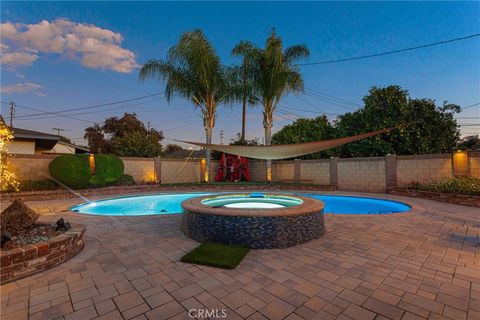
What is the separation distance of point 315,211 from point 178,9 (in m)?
10.2

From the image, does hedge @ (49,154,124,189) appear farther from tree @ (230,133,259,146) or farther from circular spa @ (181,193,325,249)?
circular spa @ (181,193,325,249)

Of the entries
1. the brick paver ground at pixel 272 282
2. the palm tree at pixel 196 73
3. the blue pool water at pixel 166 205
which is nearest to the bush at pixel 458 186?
the blue pool water at pixel 166 205

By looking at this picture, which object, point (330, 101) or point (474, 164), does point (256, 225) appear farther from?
point (330, 101)

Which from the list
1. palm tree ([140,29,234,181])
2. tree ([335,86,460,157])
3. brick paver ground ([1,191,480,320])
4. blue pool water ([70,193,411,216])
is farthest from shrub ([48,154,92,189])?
tree ([335,86,460,157])

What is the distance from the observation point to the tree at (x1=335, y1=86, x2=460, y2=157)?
475 inches

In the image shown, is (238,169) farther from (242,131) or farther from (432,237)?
Result: (432,237)

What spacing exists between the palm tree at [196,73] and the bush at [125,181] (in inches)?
190

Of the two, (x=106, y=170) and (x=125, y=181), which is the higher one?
(x=106, y=170)

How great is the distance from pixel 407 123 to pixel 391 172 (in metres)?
3.35

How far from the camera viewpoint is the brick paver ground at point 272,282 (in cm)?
210

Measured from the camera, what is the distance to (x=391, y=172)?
35.4 feet

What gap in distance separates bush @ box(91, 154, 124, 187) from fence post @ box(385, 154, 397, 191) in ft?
43.8

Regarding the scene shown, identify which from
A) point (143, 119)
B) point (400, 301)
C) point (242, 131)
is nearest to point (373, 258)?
point (400, 301)

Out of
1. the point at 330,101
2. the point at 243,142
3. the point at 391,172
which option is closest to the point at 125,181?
the point at 243,142
